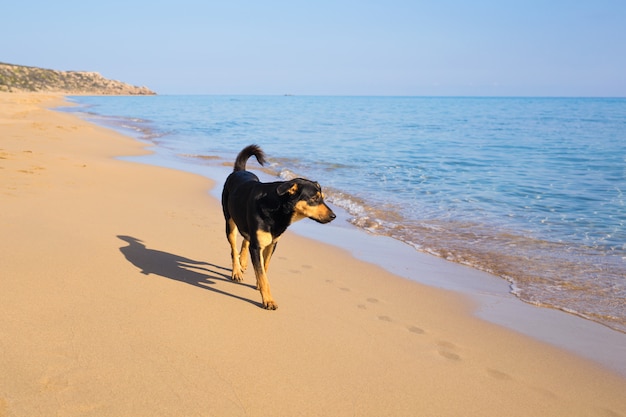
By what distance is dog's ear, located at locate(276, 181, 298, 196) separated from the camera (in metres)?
4.62

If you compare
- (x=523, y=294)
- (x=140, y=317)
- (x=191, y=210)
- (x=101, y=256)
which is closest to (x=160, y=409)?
(x=140, y=317)

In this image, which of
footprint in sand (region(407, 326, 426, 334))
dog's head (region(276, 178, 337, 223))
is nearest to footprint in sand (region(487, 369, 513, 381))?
footprint in sand (region(407, 326, 426, 334))

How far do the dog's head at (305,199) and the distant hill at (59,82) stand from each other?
88.0 m

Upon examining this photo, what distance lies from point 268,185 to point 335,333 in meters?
1.70

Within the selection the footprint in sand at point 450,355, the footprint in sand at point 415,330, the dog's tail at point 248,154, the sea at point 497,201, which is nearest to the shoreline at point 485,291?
the sea at point 497,201

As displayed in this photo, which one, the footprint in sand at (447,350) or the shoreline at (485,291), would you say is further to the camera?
the shoreline at (485,291)

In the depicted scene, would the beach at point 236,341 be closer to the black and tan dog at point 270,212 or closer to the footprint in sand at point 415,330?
the footprint in sand at point 415,330

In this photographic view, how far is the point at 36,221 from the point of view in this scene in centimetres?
632

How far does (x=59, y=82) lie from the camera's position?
392 ft

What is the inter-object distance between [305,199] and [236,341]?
1600mm

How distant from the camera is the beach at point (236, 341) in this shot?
3.03 metres

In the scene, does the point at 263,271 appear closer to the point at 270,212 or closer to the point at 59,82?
the point at 270,212

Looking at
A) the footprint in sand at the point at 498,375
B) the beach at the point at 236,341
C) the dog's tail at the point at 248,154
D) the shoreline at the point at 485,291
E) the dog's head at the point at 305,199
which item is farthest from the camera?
the dog's tail at the point at 248,154

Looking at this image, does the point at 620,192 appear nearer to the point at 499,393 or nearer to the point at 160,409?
the point at 499,393
